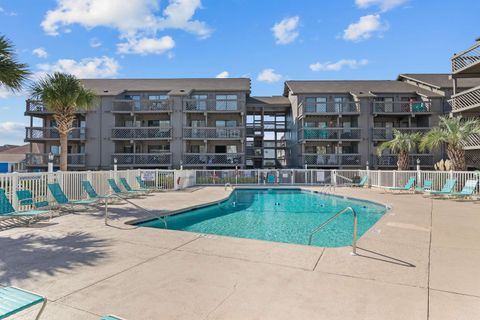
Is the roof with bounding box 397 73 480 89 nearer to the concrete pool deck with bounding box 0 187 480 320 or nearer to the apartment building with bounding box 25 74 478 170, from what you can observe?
the apartment building with bounding box 25 74 478 170

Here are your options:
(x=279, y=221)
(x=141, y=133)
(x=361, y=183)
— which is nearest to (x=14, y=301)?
(x=279, y=221)

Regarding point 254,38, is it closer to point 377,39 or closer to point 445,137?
point 377,39

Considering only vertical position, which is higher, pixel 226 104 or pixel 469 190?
pixel 226 104

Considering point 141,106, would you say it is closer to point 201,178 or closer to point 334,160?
point 201,178

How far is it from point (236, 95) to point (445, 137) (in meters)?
19.3

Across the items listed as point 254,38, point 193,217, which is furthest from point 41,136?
point 193,217

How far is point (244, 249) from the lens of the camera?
572cm

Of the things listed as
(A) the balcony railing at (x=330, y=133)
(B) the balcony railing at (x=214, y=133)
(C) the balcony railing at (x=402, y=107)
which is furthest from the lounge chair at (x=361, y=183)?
(B) the balcony railing at (x=214, y=133)

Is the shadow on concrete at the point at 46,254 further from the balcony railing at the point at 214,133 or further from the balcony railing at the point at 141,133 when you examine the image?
the balcony railing at the point at 141,133

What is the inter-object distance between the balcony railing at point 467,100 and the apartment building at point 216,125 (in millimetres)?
7491

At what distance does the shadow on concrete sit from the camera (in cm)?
450

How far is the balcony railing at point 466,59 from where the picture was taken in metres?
19.2

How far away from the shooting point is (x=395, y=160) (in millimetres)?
29828

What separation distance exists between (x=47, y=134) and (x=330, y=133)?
29.4 meters
